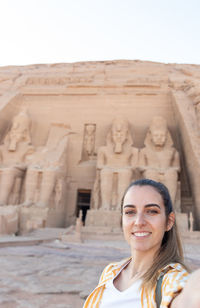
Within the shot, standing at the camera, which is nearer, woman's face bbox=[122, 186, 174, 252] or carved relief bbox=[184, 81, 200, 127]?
woman's face bbox=[122, 186, 174, 252]

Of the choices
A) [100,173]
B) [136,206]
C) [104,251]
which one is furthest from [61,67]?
[136,206]

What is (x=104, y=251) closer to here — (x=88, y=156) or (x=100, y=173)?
(x=100, y=173)

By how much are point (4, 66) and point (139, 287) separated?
10.3 m

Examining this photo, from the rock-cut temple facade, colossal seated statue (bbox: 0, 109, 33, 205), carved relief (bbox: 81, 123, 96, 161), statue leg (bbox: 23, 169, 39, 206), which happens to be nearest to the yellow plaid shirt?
the rock-cut temple facade

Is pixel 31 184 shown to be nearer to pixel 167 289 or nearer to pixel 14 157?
pixel 14 157

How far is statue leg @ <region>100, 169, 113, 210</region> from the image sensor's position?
264 inches

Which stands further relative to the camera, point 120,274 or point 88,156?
point 88,156

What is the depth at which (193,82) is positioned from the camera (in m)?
7.54

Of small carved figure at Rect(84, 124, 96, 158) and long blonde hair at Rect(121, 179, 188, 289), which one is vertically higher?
small carved figure at Rect(84, 124, 96, 158)

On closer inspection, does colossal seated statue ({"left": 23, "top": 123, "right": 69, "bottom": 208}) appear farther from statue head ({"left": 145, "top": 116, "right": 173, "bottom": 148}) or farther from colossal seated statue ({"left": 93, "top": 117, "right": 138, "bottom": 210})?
statue head ({"left": 145, "top": 116, "right": 173, "bottom": 148})

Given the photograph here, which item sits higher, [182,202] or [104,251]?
[182,202]

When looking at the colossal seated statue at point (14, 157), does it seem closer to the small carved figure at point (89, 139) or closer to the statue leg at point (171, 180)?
the small carved figure at point (89, 139)

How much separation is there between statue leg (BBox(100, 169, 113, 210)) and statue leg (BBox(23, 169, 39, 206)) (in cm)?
172

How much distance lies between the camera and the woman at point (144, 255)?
26.3 inches
